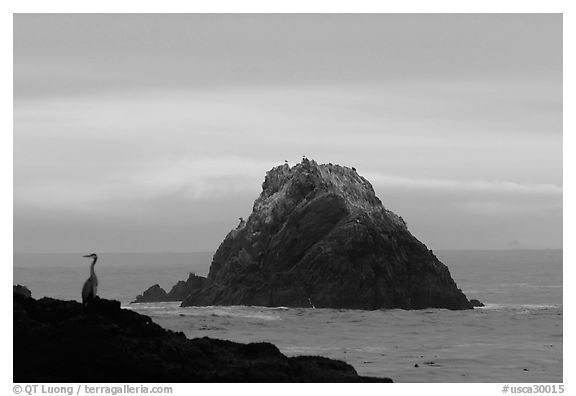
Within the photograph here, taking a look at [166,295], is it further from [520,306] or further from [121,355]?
[121,355]

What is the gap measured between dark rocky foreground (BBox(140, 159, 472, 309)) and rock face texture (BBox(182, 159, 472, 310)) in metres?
0.08

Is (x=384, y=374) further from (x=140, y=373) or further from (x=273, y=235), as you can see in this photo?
(x=273, y=235)

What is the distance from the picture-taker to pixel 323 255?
97.2m

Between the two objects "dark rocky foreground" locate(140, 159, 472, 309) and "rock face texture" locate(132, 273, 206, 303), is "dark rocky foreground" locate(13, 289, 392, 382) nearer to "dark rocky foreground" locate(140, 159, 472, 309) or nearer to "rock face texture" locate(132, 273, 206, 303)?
"dark rocky foreground" locate(140, 159, 472, 309)

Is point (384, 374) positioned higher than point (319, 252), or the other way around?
point (319, 252)

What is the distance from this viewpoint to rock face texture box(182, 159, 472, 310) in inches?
3780

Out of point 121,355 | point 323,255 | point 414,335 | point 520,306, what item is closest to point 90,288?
point 121,355

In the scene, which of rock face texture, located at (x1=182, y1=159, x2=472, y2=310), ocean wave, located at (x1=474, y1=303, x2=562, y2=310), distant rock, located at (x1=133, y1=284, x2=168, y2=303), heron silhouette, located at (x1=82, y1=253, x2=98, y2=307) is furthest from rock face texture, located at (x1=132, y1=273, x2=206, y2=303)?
heron silhouette, located at (x1=82, y1=253, x2=98, y2=307)

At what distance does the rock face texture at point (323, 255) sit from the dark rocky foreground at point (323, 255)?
82 mm

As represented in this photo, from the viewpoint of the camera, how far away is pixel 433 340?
7056 centimetres

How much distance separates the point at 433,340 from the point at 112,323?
120ft

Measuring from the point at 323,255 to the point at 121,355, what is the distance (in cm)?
6308

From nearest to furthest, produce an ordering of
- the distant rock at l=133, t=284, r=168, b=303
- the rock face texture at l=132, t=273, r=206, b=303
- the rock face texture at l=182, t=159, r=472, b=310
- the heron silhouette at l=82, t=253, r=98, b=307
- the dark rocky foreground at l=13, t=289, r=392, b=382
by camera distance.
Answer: the dark rocky foreground at l=13, t=289, r=392, b=382, the heron silhouette at l=82, t=253, r=98, b=307, the rock face texture at l=182, t=159, r=472, b=310, the rock face texture at l=132, t=273, r=206, b=303, the distant rock at l=133, t=284, r=168, b=303

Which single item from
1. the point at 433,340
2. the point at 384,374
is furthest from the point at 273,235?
the point at 384,374
